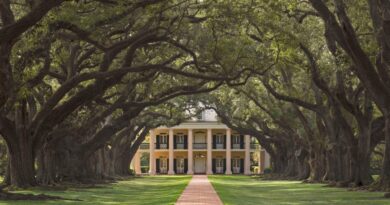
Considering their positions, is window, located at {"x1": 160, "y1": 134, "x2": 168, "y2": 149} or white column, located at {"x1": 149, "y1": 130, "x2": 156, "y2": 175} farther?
window, located at {"x1": 160, "y1": 134, "x2": 168, "y2": 149}

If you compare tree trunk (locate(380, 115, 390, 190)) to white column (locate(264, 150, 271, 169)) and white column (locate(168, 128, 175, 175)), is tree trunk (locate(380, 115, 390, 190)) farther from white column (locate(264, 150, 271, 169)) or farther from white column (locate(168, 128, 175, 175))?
white column (locate(264, 150, 271, 169))

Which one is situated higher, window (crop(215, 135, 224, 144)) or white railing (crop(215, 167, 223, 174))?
window (crop(215, 135, 224, 144))

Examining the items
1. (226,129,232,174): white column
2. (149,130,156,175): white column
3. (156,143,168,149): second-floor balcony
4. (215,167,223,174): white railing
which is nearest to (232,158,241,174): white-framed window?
(226,129,232,174): white column

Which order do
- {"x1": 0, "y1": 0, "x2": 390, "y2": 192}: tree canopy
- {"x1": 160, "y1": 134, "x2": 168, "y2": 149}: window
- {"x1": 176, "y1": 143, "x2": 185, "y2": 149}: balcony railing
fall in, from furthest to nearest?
{"x1": 160, "y1": 134, "x2": 168, "y2": 149}: window < {"x1": 176, "y1": 143, "x2": 185, "y2": 149}: balcony railing < {"x1": 0, "y1": 0, "x2": 390, "y2": 192}: tree canopy

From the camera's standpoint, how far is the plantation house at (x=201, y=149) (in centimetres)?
10081

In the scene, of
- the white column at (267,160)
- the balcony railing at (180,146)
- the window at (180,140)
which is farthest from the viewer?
the white column at (267,160)

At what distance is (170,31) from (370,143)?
1347cm

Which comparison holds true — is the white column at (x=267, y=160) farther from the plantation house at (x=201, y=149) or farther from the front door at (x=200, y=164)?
the front door at (x=200, y=164)

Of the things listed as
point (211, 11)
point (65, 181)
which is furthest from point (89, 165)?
point (211, 11)

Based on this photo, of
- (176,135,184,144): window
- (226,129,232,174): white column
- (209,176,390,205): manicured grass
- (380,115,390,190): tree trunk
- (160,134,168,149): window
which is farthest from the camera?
(160,134,168,149): window

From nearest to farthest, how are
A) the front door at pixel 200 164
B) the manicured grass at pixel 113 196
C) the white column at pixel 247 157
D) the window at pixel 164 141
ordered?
the manicured grass at pixel 113 196
the white column at pixel 247 157
the window at pixel 164 141
the front door at pixel 200 164

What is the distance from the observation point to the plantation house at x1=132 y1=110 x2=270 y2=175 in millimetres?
100812

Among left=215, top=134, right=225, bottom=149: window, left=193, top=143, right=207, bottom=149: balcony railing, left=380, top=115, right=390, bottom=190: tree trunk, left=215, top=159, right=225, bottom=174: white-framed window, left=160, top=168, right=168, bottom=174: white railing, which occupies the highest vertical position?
left=215, top=134, right=225, bottom=149: window

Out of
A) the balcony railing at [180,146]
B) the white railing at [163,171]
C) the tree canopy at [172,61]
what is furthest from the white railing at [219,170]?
the tree canopy at [172,61]
